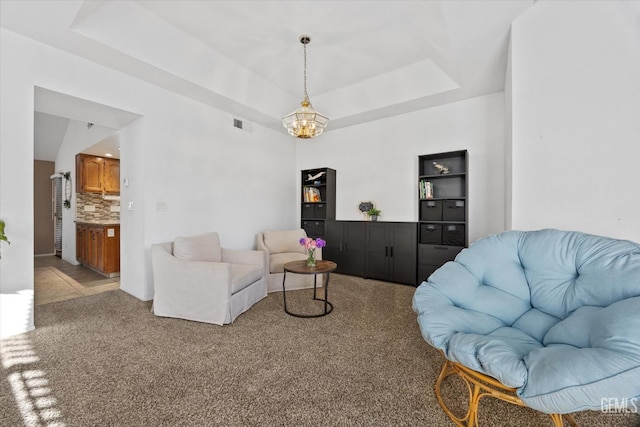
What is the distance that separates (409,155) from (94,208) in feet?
21.4

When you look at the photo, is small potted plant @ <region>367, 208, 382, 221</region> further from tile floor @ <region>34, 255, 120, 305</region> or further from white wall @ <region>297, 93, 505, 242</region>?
tile floor @ <region>34, 255, 120, 305</region>

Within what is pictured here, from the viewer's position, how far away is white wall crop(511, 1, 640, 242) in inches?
74.2

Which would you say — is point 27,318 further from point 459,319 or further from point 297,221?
point 297,221

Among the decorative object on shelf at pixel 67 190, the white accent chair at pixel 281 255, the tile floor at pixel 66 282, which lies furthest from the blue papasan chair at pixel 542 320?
the decorative object on shelf at pixel 67 190

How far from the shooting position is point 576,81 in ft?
6.71

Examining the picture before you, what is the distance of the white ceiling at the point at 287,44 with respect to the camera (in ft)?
7.91

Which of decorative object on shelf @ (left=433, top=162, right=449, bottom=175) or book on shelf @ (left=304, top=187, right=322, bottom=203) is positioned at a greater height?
decorative object on shelf @ (left=433, top=162, right=449, bottom=175)

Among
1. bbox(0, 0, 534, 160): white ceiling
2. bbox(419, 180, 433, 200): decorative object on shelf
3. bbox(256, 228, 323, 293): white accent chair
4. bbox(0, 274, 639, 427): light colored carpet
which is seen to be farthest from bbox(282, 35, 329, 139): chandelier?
bbox(0, 274, 639, 427): light colored carpet

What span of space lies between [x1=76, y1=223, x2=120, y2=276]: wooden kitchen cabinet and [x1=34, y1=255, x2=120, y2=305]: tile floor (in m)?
0.18

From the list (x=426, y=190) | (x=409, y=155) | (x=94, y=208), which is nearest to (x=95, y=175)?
(x=94, y=208)

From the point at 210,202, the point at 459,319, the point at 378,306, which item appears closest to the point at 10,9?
the point at 210,202

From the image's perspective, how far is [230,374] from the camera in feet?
6.03

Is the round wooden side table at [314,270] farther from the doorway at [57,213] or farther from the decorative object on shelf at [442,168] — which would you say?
the doorway at [57,213]

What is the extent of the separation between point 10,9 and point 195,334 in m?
3.12
